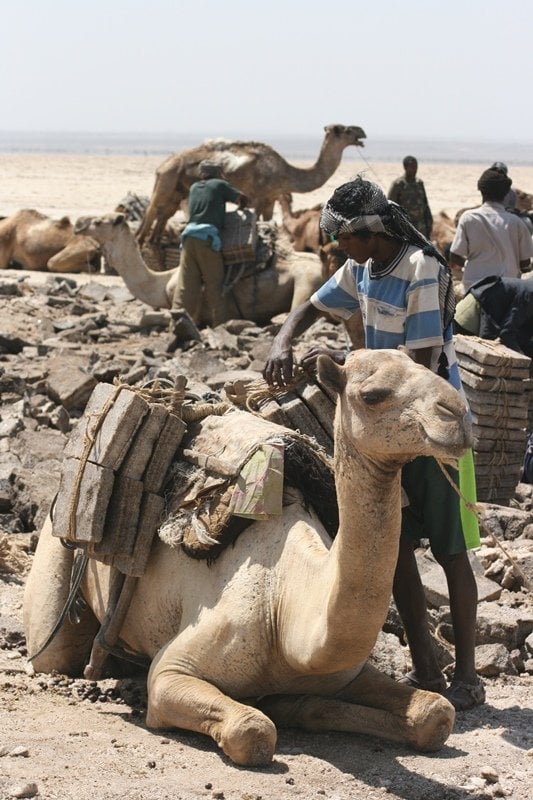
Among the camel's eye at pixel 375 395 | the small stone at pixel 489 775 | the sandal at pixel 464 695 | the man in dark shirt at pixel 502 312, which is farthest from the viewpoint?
the man in dark shirt at pixel 502 312

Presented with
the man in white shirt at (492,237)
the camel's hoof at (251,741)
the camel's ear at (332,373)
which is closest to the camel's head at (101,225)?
the man in white shirt at (492,237)

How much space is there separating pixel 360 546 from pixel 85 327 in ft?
38.8

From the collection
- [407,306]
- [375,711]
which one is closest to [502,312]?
[407,306]

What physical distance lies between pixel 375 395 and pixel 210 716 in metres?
1.58

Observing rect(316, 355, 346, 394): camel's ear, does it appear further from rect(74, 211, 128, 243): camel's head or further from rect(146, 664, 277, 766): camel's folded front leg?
rect(74, 211, 128, 243): camel's head

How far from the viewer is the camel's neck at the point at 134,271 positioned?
659 inches

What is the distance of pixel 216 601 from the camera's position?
555 cm

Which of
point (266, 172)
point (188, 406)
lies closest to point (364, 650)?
point (188, 406)

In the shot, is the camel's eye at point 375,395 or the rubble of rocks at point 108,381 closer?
the camel's eye at point 375,395

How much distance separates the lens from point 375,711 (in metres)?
5.31

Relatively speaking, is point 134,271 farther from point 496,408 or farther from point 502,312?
point 496,408

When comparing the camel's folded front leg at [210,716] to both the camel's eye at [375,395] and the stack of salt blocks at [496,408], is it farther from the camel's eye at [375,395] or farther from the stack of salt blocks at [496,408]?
the stack of salt blocks at [496,408]

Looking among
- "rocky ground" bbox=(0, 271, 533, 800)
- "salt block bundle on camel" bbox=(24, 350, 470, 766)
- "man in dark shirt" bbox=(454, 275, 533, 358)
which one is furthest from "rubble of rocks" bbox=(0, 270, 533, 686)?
"man in dark shirt" bbox=(454, 275, 533, 358)

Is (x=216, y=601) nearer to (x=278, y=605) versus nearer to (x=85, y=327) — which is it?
(x=278, y=605)
